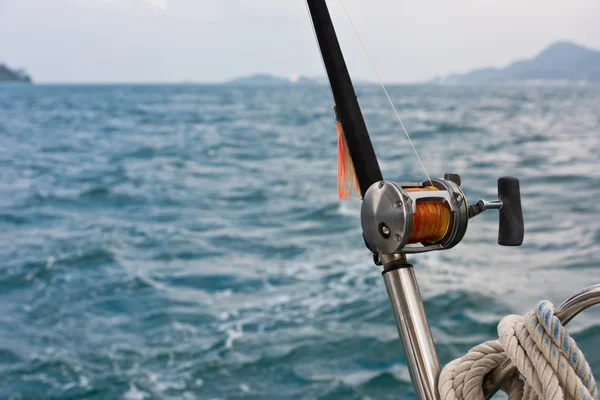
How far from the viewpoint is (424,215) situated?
941mm

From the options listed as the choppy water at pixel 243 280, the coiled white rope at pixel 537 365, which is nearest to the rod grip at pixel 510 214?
the coiled white rope at pixel 537 365

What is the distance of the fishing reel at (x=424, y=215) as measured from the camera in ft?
2.99

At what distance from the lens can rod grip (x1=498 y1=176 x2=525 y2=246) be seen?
38.4 inches

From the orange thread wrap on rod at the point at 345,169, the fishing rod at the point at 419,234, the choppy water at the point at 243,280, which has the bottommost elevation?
the choppy water at the point at 243,280

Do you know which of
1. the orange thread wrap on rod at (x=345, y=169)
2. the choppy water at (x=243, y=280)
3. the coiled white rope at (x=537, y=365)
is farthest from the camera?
the choppy water at (x=243, y=280)

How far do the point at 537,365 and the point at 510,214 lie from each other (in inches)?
8.9

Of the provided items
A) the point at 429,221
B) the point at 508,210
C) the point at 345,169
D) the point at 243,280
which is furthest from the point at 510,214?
the point at 243,280

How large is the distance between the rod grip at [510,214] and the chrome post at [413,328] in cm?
16

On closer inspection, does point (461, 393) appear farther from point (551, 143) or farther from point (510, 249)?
point (551, 143)

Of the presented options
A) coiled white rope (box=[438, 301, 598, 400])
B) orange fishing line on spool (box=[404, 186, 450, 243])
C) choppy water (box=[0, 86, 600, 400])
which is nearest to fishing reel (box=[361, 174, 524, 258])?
orange fishing line on spool (box=[404, 186, 450, 243])

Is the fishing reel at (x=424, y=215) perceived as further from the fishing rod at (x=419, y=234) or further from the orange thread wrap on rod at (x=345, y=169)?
the orange thread wrap on rod at (x=345, y=169)

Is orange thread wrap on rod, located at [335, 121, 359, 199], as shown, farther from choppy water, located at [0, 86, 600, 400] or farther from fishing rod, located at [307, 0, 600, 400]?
choppy water, located at [0, 86, 600, 400]

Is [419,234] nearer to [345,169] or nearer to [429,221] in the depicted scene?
[429,221]

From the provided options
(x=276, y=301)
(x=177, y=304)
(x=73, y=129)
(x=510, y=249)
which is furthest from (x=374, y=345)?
(x=73, y=129)
